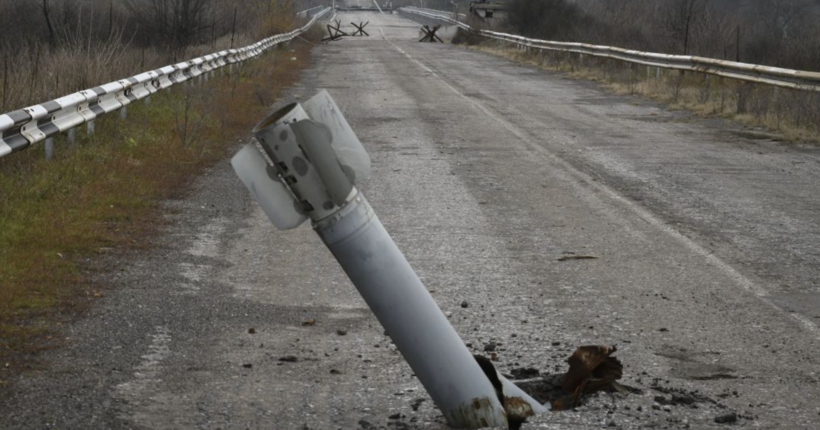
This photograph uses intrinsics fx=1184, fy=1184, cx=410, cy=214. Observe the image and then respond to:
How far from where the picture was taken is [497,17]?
61.6m

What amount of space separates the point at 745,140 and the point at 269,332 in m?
11.6

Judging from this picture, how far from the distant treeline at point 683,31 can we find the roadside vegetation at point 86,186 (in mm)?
13509

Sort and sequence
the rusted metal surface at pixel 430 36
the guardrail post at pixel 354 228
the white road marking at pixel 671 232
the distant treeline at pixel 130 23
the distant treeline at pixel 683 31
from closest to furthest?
1. the guardrail post at pixel 354 228
2. the white road marking at pixel 671 232
3. the distant treeline at pixel 130 23
4. the distant treeline at pixel 683 31
5. the rusted metal surface at pixel 430 36

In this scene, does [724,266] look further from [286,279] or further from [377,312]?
[377,312]

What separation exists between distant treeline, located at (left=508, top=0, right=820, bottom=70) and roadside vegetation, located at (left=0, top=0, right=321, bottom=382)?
13509mm

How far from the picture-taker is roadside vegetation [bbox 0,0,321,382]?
6.52 metres

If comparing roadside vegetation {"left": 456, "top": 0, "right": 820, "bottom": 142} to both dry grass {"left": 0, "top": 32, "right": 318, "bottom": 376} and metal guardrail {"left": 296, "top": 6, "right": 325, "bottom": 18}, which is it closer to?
dry grass {"left": 0, "top": 32, "right": 318, "bottom": 376}

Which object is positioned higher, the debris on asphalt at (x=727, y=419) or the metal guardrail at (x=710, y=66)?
the debris on asphalt at (x=727, y=419)

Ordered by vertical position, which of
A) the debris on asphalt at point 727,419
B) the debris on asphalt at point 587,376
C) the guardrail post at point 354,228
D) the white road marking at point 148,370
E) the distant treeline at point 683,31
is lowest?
the distant treeline at point 683,31

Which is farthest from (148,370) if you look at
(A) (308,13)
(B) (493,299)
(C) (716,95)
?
(A) (308,13)

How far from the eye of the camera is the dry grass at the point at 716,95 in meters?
17.7

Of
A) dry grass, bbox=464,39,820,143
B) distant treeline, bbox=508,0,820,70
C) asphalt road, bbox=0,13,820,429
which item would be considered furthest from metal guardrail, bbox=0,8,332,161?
distant treeline, bbox=508,0,820,70

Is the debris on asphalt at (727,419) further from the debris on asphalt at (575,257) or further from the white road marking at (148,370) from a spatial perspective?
the debris on asphalt at (575,257)

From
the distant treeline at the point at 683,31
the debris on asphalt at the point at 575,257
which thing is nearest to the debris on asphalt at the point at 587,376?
the debris on asphalt at the point at 575,257
